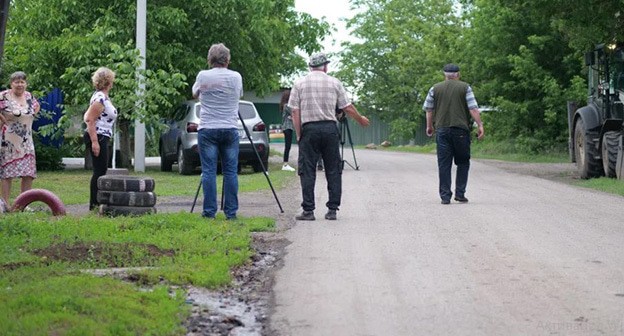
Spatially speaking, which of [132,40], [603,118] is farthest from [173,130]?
[603,118]

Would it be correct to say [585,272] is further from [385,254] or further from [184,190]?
[184,190]

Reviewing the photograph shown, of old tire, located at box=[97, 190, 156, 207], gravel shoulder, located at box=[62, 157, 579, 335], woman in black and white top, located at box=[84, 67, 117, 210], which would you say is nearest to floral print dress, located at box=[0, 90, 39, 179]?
gravel shoulder, located at box=[62, 157, 579, 335]

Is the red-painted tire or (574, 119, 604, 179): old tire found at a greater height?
(574, 119, 604, 179): old tire

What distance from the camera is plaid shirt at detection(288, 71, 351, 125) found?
44.7ft

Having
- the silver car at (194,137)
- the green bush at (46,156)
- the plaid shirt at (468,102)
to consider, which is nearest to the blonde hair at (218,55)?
Answer: the plaid shirt at (468,102)

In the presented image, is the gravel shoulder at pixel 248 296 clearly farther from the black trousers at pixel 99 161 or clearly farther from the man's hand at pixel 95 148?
the man's hand at pixel 95 148

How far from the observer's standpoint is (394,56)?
213 ft

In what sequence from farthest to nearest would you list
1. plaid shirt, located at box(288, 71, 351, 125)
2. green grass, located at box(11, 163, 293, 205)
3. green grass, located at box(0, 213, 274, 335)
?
green grass, located at box(11, 163, 293, 205)
plaid shirt, located at box(288, 71, 351, 125)
green grass, located at box(0, 213, 274, 335)

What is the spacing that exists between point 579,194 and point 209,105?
268 inches

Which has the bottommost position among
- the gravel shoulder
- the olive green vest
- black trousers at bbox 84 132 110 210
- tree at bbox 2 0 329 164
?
the gravel shoulder

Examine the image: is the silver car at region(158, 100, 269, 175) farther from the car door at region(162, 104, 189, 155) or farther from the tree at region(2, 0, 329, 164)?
the tree at region(2, 0, 329, 164)

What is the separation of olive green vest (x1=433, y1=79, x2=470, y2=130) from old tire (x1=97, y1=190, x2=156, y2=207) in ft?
15.3

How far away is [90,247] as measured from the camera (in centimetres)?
985

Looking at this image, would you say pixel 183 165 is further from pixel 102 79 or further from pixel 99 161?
pixel 102 79
